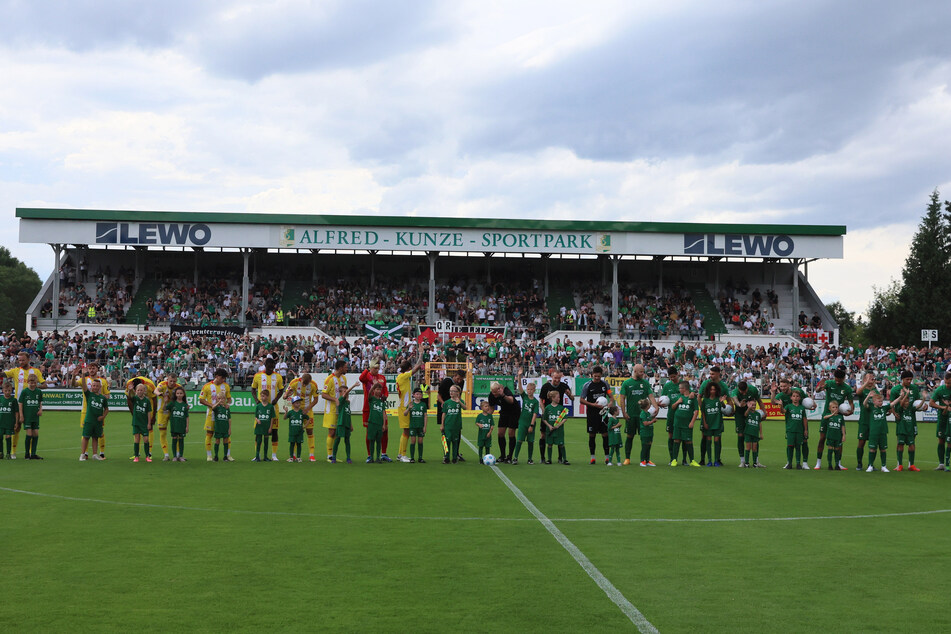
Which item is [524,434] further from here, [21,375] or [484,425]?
[21,375]

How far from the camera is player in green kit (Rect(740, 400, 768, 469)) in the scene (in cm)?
1708

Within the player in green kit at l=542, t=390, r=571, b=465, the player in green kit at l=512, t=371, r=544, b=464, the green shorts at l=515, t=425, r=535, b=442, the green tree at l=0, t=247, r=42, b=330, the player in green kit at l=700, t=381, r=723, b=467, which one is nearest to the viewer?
the player in green kit at l=542, t=390, r=571, b=465

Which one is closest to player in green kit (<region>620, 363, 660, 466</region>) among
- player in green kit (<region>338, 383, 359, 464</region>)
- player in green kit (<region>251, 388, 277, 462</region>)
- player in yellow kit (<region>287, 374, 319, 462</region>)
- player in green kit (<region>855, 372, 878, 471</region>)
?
player in green kit (<region>855, 372, 878, 471</region>)

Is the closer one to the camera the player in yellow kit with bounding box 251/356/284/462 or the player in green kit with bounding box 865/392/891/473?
the player in green kit with bounding box 865/392/891/473

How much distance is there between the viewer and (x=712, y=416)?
56.8 ft

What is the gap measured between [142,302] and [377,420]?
3501 centimetres

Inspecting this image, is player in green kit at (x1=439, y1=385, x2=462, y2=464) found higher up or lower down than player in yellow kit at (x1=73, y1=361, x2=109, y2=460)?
lower down

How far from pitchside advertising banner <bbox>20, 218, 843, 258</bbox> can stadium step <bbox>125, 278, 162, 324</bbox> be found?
2.76m

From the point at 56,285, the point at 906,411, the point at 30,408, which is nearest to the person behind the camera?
the point at 30,408

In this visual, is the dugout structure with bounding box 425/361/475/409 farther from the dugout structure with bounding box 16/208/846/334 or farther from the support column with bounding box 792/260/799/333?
the support column with bounding box 792/260/799/333

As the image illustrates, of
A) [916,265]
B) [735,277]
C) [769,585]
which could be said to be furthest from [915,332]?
[769,585]

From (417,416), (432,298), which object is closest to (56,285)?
(432,298)

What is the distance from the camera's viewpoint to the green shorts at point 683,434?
56.0 feet

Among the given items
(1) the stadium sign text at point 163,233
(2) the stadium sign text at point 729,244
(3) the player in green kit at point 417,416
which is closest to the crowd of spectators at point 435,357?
(1) the stadium sign text at point 163,233
